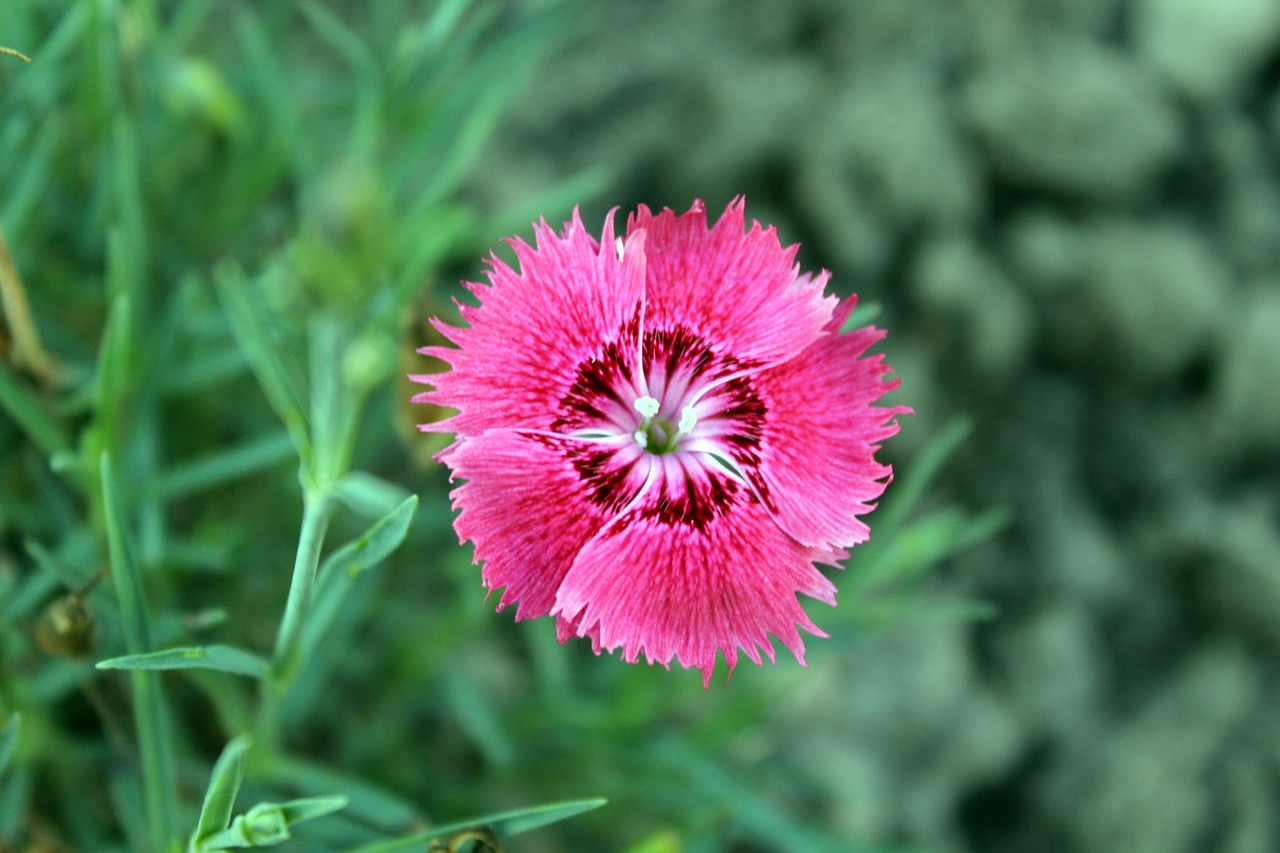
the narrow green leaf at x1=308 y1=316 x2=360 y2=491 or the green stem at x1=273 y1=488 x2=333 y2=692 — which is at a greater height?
the narrow green leaf at x1=308 y1=316 x2=360 y2=491

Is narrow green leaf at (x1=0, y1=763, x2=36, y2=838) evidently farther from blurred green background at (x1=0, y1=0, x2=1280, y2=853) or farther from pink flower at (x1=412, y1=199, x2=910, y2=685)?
pink flower at (x1=412, y1=199, x2=910, y2=685)

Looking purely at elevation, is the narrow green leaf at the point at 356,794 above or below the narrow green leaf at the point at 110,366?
below

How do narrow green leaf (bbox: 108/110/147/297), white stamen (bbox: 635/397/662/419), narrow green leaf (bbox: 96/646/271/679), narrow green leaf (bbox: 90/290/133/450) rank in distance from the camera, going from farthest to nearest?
narrow green leaf (bbox: 108/110/147/297) < narrow green leaf (bbox: 90/290/133/450) < white stamen (bbox: 635/397/662/419) < narrow green leaf (bbox: 96/646/271/679)

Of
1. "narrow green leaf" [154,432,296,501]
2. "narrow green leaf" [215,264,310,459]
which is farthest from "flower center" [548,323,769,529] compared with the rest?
"narrow green leaf" [154,432,296,501]

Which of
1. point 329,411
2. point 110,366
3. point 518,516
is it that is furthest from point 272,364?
point 518,516

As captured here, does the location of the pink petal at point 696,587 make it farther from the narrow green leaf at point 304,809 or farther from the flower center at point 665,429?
the narrow green leaf at point 304,809

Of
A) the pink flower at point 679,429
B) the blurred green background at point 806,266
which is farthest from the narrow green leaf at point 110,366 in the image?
the pink flower at point 679,429
